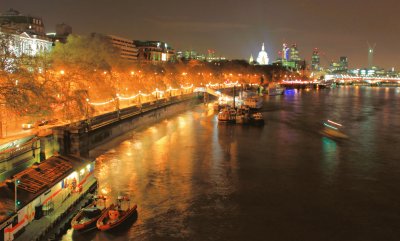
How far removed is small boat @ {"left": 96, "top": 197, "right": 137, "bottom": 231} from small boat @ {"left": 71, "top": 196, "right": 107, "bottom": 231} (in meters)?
0.18

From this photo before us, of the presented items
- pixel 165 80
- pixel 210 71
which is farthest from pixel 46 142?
pixel 210 71

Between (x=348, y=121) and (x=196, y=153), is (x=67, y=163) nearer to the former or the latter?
(x=196, y=153)

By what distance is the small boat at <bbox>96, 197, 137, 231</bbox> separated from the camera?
43.3 feet

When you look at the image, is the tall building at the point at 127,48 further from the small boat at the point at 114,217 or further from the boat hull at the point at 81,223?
the boat hull at the point at 81,223

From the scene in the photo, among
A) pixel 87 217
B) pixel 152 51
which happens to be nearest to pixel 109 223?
pixel 87 217

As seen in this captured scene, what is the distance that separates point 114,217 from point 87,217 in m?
0.80

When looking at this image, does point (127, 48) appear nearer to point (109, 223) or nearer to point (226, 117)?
point (226, 117)

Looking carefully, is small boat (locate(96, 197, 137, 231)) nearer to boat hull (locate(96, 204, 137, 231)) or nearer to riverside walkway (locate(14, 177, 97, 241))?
boat hull (locate(96, 204, 137, 231))

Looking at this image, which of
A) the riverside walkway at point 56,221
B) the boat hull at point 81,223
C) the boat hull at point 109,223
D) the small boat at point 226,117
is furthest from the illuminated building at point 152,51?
the boat hull at point 81,223

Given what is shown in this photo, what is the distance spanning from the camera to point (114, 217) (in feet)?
44.4

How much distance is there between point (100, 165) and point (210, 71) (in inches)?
2501

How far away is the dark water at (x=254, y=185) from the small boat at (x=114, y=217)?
0.80 feet

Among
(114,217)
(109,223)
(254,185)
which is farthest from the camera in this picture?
(254,185)

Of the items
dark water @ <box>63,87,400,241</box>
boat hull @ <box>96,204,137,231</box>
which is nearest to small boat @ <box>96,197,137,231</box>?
boat hull @ <box>96,204,137,231</box>
